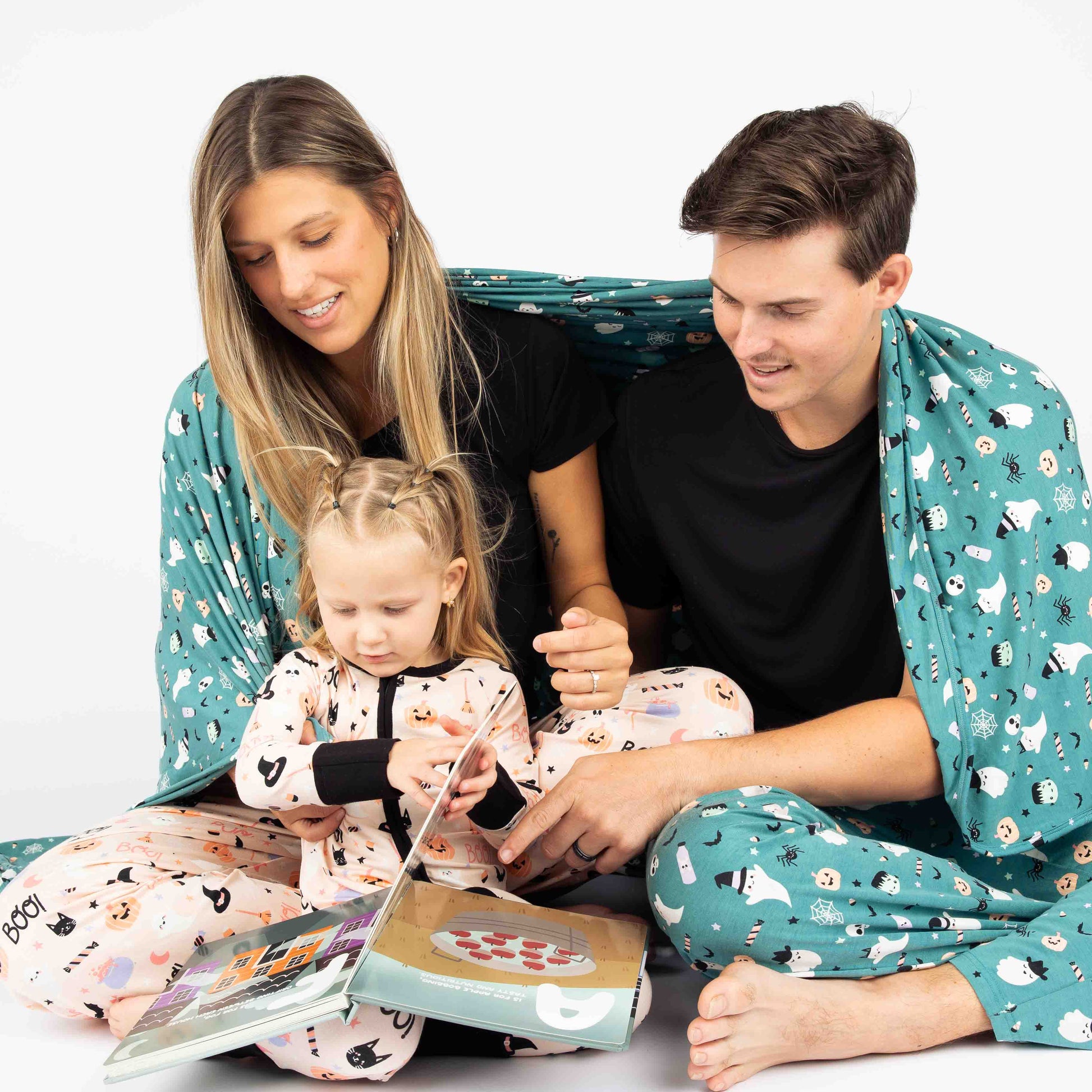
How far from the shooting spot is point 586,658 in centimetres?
184

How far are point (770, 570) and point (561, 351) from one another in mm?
476

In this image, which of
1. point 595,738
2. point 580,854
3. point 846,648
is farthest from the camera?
point 846,648

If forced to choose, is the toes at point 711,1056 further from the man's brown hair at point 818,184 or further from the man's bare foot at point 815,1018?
the man's brown hair at point 818,184

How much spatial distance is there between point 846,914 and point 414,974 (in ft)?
1.73

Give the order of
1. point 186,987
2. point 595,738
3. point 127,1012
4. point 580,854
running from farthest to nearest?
point 595,738
point 580,854
point 127,1012
point 186,987

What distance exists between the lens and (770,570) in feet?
7.13

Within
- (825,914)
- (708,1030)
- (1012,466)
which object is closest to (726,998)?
(708,1030)

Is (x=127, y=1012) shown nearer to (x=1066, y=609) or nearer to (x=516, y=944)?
(x=516, y=944)

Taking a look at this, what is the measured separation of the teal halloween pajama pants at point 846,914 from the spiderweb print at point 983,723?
0.61 ft

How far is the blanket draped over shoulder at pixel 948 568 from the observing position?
1957 mm

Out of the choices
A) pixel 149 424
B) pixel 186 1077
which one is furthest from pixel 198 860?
pixel 149 424

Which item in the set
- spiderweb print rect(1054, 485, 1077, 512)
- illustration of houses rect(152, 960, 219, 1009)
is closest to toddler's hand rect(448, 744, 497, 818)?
illustration of houses rect(152, 960, 219, 1009)

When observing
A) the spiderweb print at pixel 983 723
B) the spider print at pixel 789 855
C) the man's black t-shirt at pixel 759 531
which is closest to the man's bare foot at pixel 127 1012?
the spider print at pixel 789 855

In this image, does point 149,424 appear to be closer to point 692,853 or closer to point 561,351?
point 561,351
